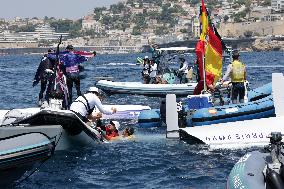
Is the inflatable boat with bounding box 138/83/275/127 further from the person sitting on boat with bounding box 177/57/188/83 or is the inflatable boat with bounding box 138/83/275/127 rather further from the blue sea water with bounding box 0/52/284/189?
the person sitting on boat with bounding box 177/57/188/83

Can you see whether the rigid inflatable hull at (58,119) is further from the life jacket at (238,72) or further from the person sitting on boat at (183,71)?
the person sitting on boat at (183,71)

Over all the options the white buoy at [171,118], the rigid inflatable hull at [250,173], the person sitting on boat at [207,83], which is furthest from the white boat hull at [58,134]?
the rigid inflatable hull at [250,173]

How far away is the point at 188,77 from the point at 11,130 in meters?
16.5

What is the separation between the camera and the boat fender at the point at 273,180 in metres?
9.64

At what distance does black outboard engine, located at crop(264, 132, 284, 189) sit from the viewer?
9680mm

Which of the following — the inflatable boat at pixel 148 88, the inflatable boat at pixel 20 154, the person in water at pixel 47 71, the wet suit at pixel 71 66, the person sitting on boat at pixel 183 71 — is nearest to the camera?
the inflatable boat at pixel 20 154

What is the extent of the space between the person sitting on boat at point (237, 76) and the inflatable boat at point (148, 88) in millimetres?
9587

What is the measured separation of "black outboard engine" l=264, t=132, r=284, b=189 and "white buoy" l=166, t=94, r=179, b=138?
259 inches

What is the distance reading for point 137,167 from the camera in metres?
14.5

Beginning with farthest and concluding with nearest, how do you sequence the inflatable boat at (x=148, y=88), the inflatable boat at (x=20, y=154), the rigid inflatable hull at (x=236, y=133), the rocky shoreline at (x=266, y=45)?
the rocky shoreline at (x=266, y=45), the inflatable boat at (x=148, y=88), the rigid inflatable hull at (x=236, y=133), the inflatable boat at (x=20, y=154)

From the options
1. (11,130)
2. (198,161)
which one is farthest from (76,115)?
(198,161)

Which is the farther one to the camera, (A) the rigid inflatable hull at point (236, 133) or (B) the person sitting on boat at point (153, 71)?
(B) the person sitting on boat at point (153, 71)

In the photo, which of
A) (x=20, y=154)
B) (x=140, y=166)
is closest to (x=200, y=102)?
(x=140, y=166)

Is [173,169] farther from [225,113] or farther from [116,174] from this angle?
[225,113]
